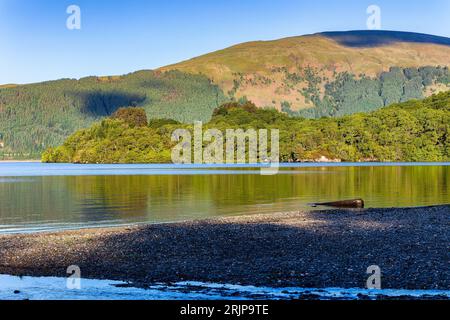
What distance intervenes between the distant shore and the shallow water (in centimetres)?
74

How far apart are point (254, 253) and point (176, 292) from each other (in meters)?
7.35

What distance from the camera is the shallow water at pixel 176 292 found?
19891 mm

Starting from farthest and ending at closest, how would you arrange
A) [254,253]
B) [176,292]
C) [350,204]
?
[350,204]
[254,253]
[176,292]

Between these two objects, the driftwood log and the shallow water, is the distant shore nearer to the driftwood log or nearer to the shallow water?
the shallow water

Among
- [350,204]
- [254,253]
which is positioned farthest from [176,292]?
[350,204]

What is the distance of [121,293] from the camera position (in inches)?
820

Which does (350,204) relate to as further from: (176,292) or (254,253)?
(176,292)

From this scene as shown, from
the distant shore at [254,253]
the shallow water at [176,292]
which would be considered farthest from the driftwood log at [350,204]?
the shallow water at [176,292]

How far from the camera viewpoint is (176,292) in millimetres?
20797

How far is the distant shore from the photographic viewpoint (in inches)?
896

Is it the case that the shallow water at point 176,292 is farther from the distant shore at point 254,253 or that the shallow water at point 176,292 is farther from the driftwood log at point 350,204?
the driftwood log at point 350,204

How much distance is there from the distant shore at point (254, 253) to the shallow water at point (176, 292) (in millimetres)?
738
